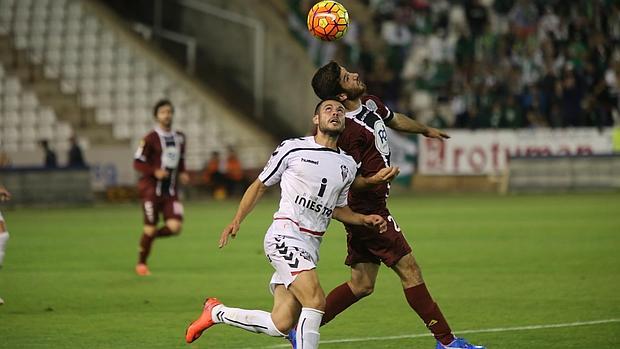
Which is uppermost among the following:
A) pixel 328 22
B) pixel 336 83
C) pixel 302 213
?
pixel 328 22

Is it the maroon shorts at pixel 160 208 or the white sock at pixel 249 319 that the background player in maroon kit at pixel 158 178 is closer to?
the maroon shorts at pixel 160 208

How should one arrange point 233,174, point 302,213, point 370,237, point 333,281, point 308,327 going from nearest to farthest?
point 308,327 → point 302,213 → point 370,237 → point 333,281 → point 233,174

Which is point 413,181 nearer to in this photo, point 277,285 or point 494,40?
point 494,40

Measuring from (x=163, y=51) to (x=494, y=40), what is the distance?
10.2 metres

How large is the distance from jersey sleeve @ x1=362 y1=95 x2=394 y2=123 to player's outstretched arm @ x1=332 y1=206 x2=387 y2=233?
1.22 metres

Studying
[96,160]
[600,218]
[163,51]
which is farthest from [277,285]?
[163,51]

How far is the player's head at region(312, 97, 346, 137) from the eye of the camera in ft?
27.6

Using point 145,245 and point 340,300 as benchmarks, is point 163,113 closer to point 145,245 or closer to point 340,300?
point 145,245

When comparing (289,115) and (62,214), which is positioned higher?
(289,115)

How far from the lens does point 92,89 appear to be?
3650 cm

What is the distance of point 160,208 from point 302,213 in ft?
26.2

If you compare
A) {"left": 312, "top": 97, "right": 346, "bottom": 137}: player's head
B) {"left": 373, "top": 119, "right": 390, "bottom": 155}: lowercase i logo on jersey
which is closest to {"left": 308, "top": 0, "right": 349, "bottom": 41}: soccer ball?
{"left": 373, "top": 119, "right": 390, "bottom": 155}: lowercase i logo on jersey

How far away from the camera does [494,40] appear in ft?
117

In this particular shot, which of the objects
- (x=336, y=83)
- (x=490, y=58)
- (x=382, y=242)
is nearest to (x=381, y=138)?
(x=336, y=83)
